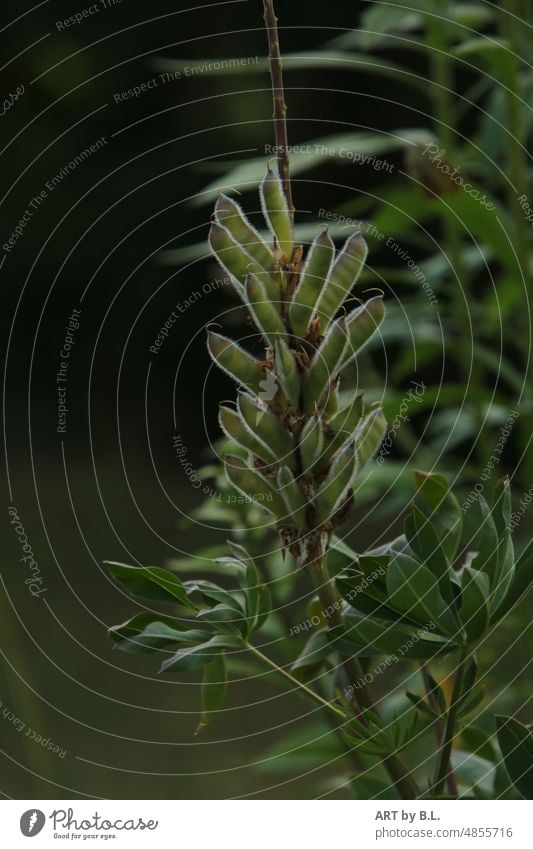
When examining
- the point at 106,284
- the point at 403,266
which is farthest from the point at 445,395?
the point at 106,284

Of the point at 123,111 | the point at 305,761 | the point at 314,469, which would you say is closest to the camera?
the point at 314,469

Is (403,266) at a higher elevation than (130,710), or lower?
higher

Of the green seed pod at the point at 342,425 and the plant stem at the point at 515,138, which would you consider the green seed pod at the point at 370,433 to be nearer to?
the green seed pod at the point at 342,425

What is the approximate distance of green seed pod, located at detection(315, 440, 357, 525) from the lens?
0.23 metres

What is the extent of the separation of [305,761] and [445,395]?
0.83 feet

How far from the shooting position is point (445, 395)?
2.25 feet

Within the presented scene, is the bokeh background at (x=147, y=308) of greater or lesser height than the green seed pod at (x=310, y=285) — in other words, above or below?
above

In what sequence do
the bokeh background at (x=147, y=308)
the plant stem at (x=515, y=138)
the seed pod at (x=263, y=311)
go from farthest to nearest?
1. the bokeh background at (x=147, y=308)
2. the plant stem at (x=515, y=138)
3. the seed pod at (x=263, y=311)

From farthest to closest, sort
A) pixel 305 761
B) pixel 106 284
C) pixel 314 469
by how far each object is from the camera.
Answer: pixel 106 284, pixel 305 761, pixel 314 469

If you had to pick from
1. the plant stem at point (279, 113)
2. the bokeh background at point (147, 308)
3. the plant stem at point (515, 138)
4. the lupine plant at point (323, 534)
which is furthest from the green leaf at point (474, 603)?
the bokeh background at point (147, 308)

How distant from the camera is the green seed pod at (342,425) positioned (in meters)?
0.24

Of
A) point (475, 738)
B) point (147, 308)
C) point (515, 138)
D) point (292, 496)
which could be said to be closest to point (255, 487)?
point (292, 496)

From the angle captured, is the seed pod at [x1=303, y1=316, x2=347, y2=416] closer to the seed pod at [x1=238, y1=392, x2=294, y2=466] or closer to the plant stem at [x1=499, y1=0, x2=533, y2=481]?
Answer: the seed pod at [x1=238, y1=392, x2=294, y2=466]

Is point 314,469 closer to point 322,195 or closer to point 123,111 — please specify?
point 322,195
